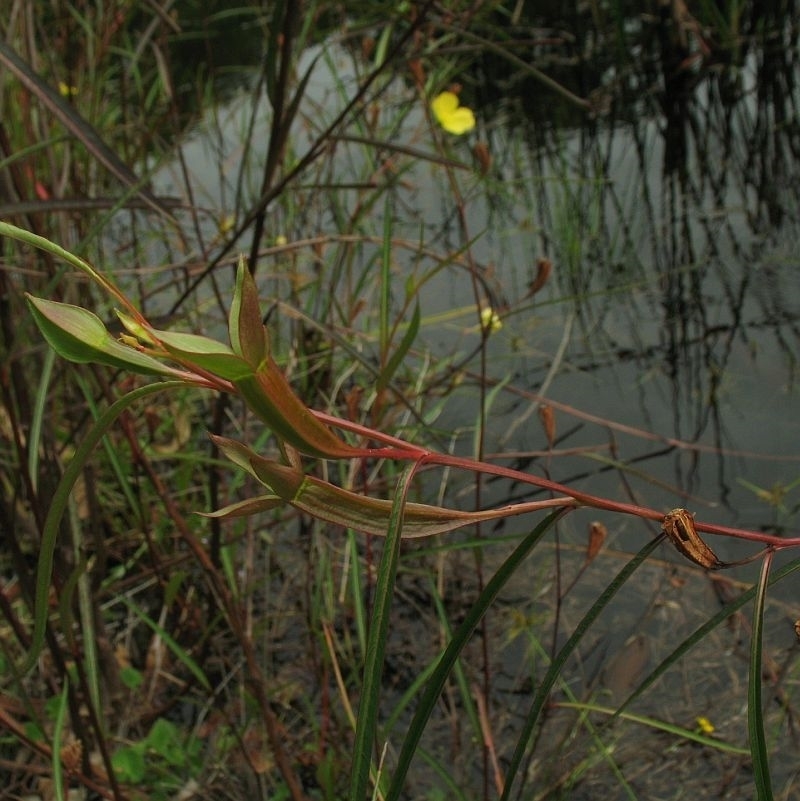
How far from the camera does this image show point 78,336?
0.99 ft

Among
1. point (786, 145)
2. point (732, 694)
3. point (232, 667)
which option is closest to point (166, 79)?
point (232, 667)

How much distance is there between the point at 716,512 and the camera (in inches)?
54.6

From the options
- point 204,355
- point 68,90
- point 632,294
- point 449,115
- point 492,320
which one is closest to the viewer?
point 204,355

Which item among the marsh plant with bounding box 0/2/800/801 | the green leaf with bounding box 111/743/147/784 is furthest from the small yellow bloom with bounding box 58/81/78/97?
the green leaf with bounding box 111/743/147/784

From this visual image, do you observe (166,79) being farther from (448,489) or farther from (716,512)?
(716,512)

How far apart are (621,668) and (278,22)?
83 cm

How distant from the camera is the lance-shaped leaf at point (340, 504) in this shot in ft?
1.10

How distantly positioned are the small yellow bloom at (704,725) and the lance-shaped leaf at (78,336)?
0.92 metres

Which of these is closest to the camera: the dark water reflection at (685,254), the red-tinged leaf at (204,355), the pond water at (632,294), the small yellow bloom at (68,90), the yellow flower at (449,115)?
the red-tinged leaf at (204,355)

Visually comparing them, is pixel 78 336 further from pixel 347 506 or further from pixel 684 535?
pixel 684 535

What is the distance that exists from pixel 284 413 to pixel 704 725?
90cm

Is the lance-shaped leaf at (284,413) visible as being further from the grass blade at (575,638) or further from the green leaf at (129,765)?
the green leaf at (129,765)

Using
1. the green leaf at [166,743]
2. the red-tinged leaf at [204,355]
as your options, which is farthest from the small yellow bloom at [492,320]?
the red-tinged leaf at [204,355]

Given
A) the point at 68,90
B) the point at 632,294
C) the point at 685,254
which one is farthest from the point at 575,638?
the point at 685,254
